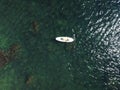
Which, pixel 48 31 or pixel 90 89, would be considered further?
pixel 48 31

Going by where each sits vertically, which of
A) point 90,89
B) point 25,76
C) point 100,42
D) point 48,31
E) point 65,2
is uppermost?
point 65,2

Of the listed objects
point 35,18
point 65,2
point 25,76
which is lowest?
point 25,76

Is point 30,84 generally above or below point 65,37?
below

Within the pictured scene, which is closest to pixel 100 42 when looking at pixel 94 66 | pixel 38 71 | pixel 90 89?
pixel 94 66

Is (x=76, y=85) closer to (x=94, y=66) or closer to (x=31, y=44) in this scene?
(x=94, y=66)

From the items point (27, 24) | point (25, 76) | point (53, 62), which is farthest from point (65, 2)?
point (25, 76)

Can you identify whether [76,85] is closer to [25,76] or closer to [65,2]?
[25,76]
